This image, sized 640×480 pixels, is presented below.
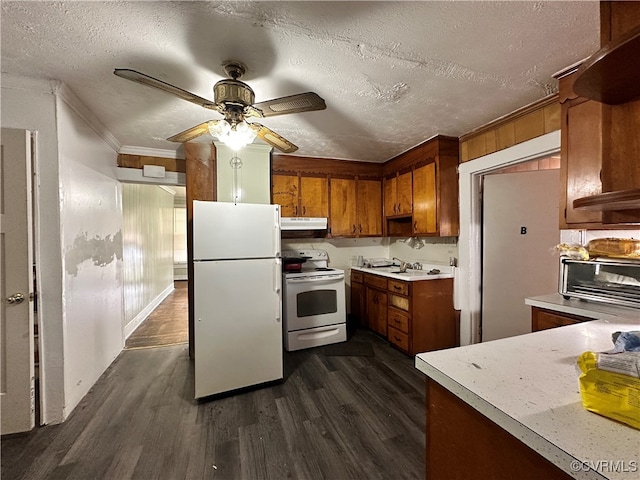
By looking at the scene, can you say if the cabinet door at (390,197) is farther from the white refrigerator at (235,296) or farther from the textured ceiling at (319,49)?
the white refrigerator at (235,296)

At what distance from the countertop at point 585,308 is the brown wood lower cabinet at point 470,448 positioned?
3.74 ft

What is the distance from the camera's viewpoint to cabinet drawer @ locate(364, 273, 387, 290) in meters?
3.13

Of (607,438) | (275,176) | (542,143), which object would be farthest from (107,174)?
(542,143)

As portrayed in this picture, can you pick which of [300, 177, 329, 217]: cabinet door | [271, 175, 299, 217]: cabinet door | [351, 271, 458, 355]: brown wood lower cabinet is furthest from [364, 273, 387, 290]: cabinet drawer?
[271, 175, 299, 217]: cabinet door

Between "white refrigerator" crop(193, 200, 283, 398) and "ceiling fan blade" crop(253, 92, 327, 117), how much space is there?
85cm

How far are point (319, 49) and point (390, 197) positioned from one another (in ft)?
7.79

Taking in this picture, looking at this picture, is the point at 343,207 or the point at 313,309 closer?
the point at 313,309

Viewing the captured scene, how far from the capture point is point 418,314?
8.85ft

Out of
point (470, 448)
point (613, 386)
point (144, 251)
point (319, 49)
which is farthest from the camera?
point (144, 251)

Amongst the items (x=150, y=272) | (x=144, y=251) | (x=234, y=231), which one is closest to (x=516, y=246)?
(x=234, y=231)

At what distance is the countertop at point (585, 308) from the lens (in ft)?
4.54

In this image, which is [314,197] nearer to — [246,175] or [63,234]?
[246,175]

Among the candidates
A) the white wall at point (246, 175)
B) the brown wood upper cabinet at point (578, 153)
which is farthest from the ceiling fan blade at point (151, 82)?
the brown wood upper cabinet at point (578, 153)

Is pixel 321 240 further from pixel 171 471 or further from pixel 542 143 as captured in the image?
pixel 171 471
